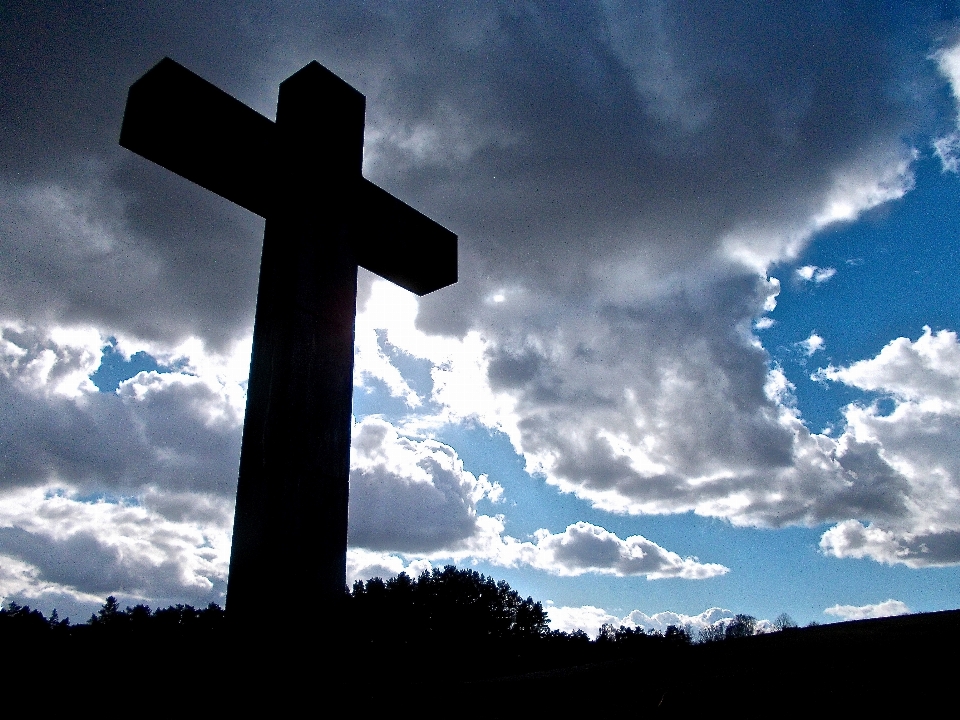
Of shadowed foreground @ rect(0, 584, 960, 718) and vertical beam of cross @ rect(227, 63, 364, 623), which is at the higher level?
vertical beam of cross @ rect(227, 63, 364, 623)

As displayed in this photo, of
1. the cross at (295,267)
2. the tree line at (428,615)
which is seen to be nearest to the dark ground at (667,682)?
the cross at (295,267)

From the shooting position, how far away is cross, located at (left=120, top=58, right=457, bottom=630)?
109 inches

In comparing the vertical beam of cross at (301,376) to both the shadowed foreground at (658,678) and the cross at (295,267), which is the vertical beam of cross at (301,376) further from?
the shadowed foreground at (658,678)

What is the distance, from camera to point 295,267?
3.27m

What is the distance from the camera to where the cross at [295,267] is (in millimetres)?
2781

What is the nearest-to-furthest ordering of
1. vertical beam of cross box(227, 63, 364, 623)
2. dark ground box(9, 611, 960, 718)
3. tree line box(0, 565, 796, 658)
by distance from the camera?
dark ground box(9, 611, 960, 718) < vertical beam of cross box(227, 63, 364, 623) < tree line box(0, 565, 796, 658)

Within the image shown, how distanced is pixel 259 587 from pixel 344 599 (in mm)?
393

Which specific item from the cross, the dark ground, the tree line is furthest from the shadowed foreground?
the tree line

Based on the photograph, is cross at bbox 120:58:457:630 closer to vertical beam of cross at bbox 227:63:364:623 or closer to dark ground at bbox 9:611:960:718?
vertical beam of cross at bbox 227:63:364:623

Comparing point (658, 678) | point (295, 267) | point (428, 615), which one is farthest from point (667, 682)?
point (428, 615)

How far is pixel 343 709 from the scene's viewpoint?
269cm

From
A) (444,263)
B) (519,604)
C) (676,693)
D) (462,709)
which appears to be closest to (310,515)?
(462,709)

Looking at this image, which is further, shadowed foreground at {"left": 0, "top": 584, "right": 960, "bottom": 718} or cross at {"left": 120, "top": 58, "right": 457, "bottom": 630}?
cross at {"left": 120, "top": 58, "right": 457, "bottom": 630}

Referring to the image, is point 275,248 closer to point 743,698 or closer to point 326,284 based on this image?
point 326,284
